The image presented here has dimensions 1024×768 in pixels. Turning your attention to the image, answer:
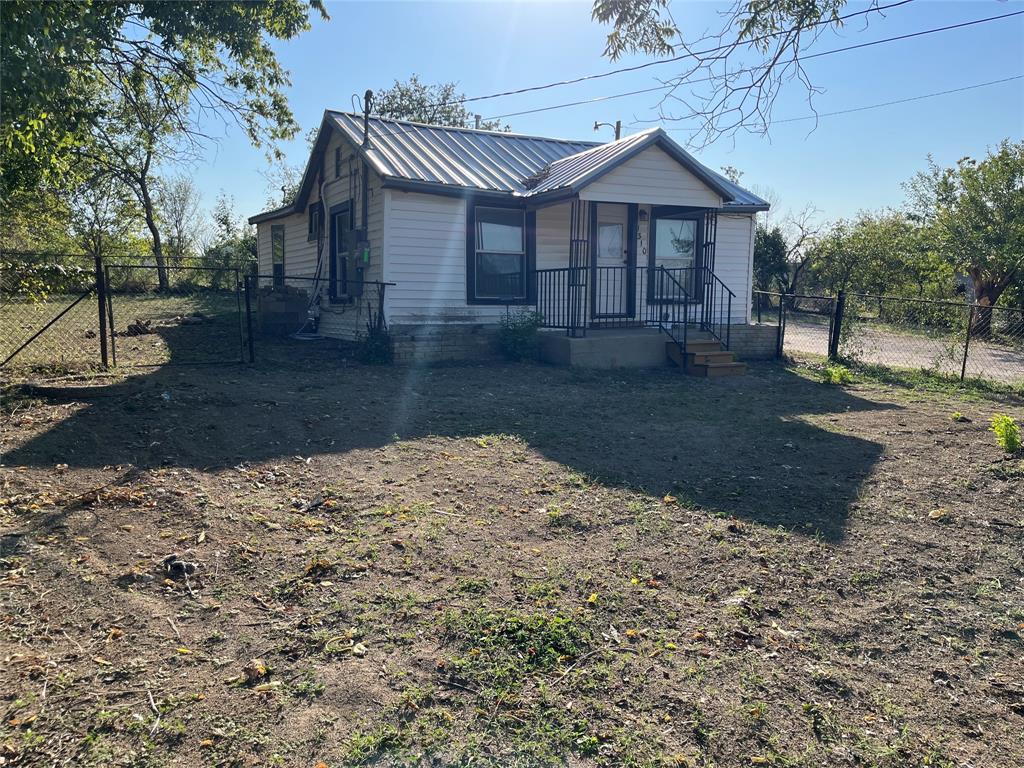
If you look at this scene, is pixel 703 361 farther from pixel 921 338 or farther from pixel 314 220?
pixel 314 220

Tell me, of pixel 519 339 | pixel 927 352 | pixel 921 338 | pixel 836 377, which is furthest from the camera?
pixel 921 338

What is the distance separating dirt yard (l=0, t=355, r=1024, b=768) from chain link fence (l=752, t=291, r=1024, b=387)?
6.74 meters

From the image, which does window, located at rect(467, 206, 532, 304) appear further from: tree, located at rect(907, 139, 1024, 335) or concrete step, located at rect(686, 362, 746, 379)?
tree, located at rect(907, 139, 1024, 335)

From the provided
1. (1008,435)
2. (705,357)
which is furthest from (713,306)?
(1008,435)

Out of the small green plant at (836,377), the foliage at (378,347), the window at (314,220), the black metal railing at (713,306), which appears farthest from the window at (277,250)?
the small green plant at (836,377)

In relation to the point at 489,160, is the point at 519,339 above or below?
below

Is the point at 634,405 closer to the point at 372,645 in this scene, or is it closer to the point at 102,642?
the point at 372,645

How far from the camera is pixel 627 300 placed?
526 inches

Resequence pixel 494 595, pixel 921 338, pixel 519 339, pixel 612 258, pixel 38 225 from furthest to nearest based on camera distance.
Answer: pixel 38 225
pixel 921 338
pixel 612 258
pixel 519 339
pixel 494 595

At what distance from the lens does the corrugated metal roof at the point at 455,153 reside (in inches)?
464

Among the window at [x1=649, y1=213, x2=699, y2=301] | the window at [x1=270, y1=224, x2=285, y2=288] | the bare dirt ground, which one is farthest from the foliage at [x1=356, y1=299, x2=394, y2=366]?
the bare dirt ground

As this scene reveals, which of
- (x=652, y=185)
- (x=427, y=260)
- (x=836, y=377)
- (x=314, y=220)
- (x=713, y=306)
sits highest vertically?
(x=652, y=185)

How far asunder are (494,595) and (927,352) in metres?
13.8

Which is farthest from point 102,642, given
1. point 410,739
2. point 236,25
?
point 236,25
